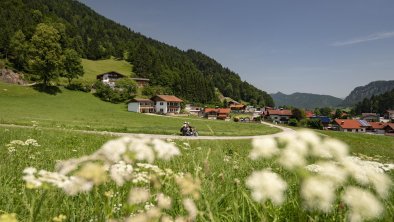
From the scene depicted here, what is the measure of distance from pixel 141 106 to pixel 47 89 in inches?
1181

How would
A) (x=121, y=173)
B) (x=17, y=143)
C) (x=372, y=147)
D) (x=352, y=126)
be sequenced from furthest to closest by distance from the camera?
1. (x=352, y=126)
2. (x=372, y=147)
3. (x=17, y=143)
4. (x=121, y=173)

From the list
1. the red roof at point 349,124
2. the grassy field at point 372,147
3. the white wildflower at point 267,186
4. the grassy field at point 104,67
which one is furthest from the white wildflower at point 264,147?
the grassy field at point 104,67

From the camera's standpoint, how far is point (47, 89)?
8688 cm

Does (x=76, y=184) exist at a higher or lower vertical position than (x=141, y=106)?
higher

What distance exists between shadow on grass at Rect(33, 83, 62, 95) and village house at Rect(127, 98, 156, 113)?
842 inches

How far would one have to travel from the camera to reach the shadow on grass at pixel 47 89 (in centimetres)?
8544

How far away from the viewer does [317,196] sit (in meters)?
1.70

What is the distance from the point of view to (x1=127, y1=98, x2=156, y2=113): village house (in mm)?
101925

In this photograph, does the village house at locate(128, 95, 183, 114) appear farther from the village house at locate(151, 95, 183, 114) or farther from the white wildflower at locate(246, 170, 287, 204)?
the white wildflower at locate(246, 170, 287, 204)

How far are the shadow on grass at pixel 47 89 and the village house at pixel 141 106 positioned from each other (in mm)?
21376

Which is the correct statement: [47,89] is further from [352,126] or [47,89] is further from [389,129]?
[389,129]

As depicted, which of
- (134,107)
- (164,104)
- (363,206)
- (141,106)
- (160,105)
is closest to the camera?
(363,206)

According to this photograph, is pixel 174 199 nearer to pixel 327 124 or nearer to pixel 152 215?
pixel 152 215

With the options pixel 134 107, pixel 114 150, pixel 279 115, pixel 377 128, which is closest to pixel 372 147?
pixel 114 150
